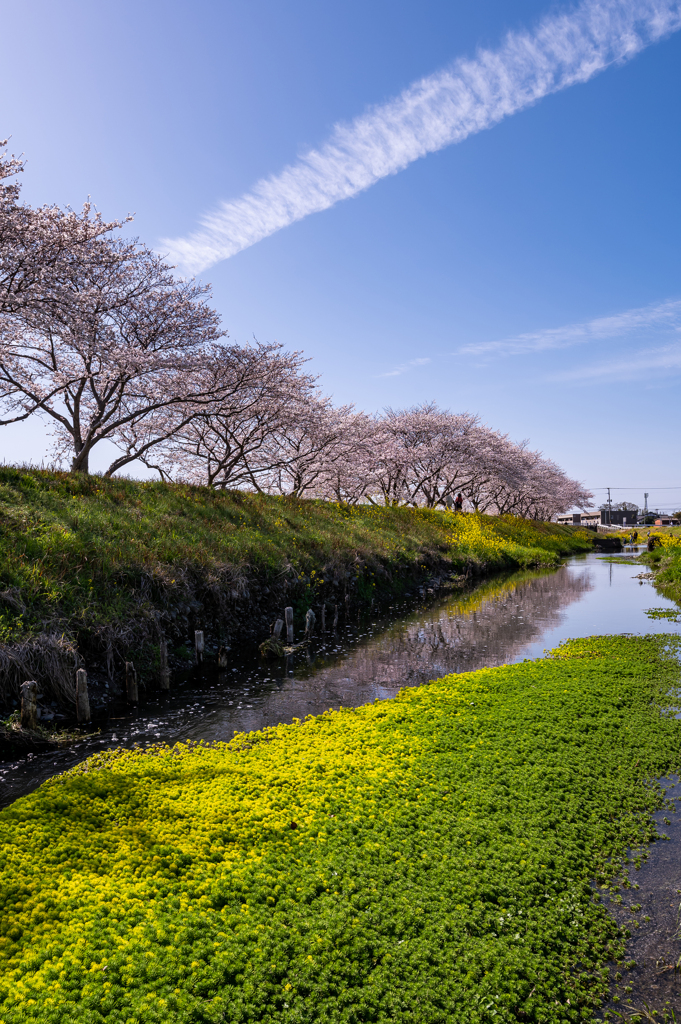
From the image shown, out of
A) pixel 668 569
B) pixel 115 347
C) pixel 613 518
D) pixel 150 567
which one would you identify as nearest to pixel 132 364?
pixel 115 347

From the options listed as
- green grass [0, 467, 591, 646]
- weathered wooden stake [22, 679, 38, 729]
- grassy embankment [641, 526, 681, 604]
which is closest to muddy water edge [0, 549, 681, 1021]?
weathered wooden stake [22, 679, 38, 729]

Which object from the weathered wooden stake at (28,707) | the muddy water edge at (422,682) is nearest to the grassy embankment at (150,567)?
the weathered wooden stake at (28,707)

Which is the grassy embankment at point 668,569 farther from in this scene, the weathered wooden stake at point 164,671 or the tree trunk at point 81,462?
the tree trunk at point 81,462

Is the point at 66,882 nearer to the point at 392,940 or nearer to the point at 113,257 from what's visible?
the point at 392,940

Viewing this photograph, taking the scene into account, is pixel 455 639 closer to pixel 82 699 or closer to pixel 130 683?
pixel 130 683

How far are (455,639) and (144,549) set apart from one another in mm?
9992

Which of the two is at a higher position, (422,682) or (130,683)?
(130,683)

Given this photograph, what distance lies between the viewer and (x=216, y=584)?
15727mm

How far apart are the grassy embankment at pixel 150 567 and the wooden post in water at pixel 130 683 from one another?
0.63 m

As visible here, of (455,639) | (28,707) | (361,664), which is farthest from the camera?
(455,639)

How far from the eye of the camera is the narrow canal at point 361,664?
9820mm

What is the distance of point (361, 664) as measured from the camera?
14625 mm

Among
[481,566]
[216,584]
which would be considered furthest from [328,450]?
[216,584]

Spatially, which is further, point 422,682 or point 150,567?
point 150,567
